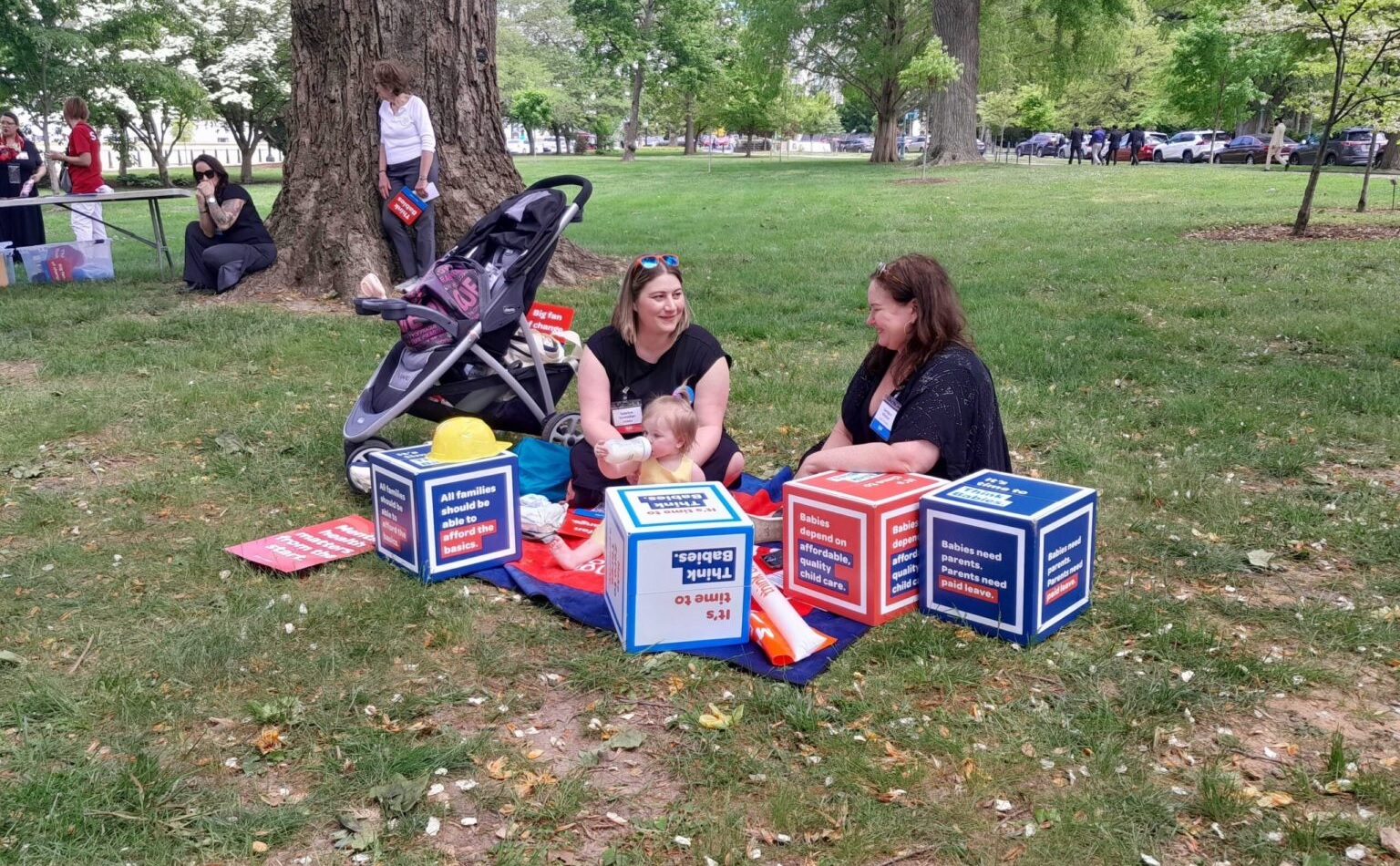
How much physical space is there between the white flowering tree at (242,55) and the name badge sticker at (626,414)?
27448 millimetres

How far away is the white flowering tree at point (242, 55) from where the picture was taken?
28875 mm

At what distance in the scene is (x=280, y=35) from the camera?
3048cm

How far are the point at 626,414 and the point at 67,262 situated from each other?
27.5 ft

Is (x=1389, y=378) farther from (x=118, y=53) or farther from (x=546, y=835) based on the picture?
(x=118, y=53)

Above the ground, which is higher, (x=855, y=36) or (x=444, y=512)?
(x=855, y=36)

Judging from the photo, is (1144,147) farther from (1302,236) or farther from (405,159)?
(405,159)

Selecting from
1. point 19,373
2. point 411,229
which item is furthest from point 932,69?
point 19,373

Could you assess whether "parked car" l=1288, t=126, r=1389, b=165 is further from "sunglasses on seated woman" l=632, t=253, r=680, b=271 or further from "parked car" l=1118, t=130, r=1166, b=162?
"sunglasses on seated woman" l=632, t=253, r=680, b=271

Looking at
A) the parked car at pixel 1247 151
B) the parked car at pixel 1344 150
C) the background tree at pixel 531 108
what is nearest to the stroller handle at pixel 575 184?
the parked car at pixel 1344 150

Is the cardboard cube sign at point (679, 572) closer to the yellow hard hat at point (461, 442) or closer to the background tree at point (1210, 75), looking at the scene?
the yellow hard hat at point (461, 442)

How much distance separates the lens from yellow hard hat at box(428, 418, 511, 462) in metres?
3.62

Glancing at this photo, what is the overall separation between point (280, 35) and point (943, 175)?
20086 millimetres

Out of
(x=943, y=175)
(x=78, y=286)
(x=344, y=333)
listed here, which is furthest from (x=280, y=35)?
(x=344, y=333)

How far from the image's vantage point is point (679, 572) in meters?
3.06
